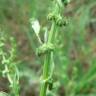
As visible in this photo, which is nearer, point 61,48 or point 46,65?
point 46,65

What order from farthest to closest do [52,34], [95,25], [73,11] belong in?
[95,25] < [73,11] < [52,34]

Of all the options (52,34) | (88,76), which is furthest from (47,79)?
(88,76)

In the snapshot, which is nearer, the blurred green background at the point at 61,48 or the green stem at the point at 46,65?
the green stem at the point at 46,65

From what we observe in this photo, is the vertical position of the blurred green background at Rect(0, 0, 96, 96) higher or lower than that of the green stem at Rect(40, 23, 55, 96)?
higher

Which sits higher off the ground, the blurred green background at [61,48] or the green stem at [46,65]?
the blurred green background at [61,48]

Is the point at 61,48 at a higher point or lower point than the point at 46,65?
higher

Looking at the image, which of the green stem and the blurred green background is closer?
the green stem

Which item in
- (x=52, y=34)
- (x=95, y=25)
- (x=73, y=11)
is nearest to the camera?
(x=52, y=34)

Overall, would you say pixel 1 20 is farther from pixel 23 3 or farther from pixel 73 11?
pixel 73 11
